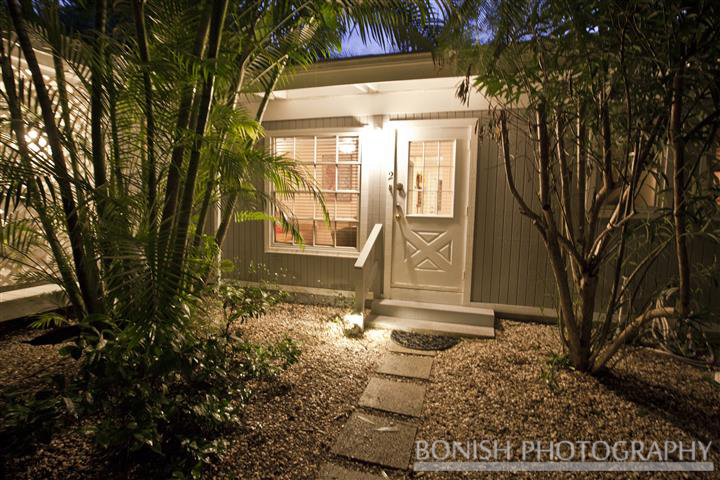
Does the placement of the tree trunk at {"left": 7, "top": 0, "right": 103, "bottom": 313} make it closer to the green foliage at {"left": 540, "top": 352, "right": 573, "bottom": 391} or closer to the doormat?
the doormat

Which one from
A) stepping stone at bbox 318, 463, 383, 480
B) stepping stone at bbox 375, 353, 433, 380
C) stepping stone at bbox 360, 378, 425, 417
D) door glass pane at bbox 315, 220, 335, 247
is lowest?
stepping stone at bbox 375, 353, 433, 380

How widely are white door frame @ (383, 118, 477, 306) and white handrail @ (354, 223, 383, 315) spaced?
0.11 m

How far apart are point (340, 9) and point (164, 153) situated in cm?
143

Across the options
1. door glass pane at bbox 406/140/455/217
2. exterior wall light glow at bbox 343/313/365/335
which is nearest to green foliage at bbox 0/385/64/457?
exterior wall light glow at bbox 343/313/365/335

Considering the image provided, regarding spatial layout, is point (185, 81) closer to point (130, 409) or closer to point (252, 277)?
point (130, 409)

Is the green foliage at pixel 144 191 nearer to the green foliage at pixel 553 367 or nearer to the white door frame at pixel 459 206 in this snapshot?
the white door frame at pixel 459 206

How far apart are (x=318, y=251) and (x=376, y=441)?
300cm

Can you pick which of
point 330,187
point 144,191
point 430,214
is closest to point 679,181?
point 430,214

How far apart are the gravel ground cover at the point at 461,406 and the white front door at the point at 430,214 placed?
104 cm

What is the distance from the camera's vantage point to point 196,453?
174 cm

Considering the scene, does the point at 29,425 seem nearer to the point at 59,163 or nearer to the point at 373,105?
the point at 59,163

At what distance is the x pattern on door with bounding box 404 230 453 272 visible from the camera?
438cm

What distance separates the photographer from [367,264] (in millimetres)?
4059

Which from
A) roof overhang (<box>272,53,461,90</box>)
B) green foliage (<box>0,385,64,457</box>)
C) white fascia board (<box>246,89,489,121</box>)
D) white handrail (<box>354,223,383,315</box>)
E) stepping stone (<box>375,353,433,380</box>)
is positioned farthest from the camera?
white fascia board (<box>246,89,489,121</box>)
